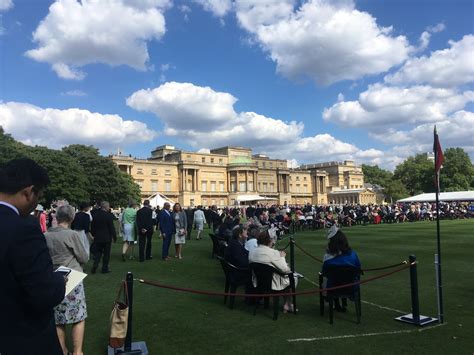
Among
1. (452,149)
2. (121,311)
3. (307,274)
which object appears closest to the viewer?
(121,311)

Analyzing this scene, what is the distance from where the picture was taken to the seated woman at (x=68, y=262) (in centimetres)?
469

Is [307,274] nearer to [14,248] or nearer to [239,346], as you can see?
[239,346]

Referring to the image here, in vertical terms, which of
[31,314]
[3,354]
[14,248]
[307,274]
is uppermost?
[14,248]

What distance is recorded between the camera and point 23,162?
253 centimetres

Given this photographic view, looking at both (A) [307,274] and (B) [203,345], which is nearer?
(B) [203,345]

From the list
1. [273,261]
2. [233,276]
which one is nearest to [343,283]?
[273,261]

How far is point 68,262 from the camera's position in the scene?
5.08m

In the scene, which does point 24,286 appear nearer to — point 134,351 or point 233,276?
point 134,351

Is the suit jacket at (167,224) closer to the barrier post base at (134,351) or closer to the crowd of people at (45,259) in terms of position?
the crowd of people at (45,259)

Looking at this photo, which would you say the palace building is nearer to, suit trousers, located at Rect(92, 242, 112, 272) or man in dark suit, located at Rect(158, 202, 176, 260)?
man in dark suit, located at Rect(158, 202, 176, 260)

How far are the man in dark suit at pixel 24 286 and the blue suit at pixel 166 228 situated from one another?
11.3 meters

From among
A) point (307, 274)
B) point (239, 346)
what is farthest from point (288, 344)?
point (307, 274)

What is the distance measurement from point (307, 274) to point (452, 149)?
325ft

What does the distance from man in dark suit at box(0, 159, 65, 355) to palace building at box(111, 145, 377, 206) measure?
82.2 m
